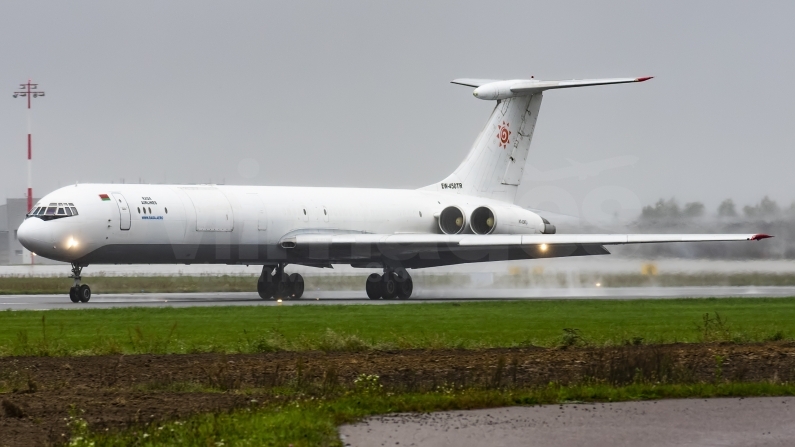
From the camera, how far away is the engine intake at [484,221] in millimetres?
39750

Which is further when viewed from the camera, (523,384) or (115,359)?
(115,359)

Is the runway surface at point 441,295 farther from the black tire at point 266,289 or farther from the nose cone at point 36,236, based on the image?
the nose cone at point 36,236

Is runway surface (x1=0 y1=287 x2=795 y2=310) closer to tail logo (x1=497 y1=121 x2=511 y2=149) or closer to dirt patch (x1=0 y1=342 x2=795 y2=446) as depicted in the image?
tail logo (x1=497 y1=121 x2=511 y2=149)

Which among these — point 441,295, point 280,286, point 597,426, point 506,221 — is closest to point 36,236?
point 280,286

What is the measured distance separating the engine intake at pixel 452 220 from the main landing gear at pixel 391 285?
3.10 m

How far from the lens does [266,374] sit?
Result: 13969mm

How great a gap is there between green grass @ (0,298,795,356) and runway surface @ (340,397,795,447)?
612 cm

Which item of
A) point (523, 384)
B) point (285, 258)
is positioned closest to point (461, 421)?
point (523, 384)

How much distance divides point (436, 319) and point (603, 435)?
49.4 ft

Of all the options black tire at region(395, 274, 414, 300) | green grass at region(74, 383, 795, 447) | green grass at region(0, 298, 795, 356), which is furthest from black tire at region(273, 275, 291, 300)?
green grass at region(74, 383, 795, 447)

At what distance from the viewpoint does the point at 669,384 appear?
513 inches

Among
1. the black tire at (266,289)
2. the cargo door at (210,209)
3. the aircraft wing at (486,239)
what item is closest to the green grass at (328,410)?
the aircraft wing at (486,239)

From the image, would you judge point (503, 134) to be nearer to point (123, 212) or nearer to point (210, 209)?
point (210, 209)

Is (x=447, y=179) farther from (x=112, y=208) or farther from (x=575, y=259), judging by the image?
(x=112, y=208)
